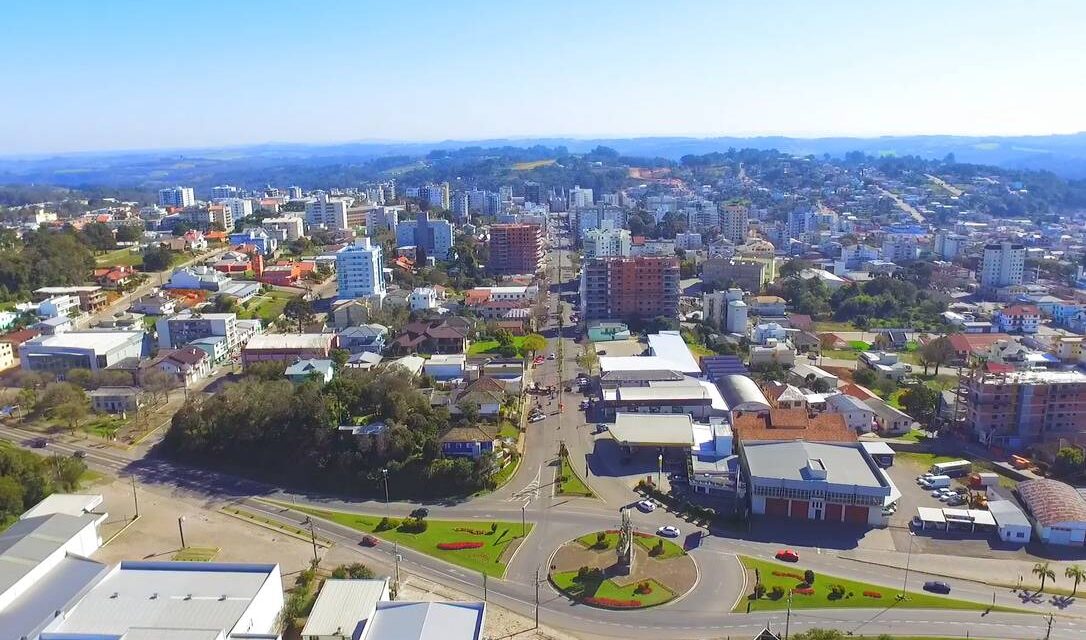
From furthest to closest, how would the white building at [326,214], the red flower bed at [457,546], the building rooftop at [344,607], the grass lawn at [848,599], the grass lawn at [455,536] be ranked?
the white building at [326,214], the red flower bed at [457,546], the grass lawn at [455,536], the grass lawn at [848,599], the building rooftop at [344,607]

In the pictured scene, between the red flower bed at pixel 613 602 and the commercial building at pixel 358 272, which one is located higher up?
the commercial building at pixel 358 272

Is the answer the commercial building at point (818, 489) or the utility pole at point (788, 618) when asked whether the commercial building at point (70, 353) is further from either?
the utility pole at point (788, 618)

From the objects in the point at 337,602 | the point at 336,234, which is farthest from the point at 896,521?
the point at 336,234

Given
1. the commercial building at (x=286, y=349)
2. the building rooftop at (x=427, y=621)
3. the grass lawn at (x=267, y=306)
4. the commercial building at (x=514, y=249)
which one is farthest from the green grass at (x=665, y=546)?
the commercial building at (x=514, y=249)

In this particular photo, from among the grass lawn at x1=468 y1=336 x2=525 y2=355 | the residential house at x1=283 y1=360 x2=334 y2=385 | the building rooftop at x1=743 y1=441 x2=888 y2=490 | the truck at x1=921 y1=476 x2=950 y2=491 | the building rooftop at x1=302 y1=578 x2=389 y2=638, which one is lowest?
the truck at x1=921 y1=476 x2=950 y2=491

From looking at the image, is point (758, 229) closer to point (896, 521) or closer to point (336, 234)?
point (336, 234)

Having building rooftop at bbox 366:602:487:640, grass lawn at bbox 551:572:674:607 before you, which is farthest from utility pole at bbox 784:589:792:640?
building rooftop at bbox 366:602:487:640

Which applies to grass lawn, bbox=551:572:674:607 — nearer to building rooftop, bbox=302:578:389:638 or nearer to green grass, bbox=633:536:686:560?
green grass, bbox=633:536:686:560
